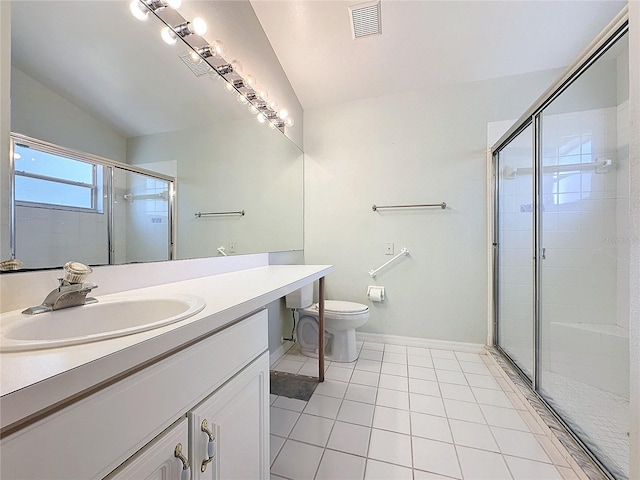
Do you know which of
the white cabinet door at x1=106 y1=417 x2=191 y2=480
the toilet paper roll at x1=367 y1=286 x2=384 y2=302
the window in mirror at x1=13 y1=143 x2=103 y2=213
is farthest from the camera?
the toilet paper roll at x1=367 y1=286 x2=384 y2=302

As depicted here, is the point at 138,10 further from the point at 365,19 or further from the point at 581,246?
the point at 581,246

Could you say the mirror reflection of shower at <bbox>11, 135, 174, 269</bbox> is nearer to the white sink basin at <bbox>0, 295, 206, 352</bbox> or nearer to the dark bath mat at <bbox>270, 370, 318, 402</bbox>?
the white sink basin at <bbox>0, 295, 206, 352</bbox>

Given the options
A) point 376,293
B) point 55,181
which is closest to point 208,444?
point 55,181

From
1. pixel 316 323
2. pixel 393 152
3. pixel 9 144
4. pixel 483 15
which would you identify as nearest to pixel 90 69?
pixel 9 144

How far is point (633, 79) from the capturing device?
78 cm

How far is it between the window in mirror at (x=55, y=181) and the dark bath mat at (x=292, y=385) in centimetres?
145

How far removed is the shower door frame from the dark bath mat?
1332 mm

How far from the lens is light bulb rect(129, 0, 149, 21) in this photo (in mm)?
1022

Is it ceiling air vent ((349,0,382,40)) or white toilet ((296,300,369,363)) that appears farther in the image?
white toilet ((296,300,369,363))

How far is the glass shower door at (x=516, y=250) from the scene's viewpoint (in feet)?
6.03

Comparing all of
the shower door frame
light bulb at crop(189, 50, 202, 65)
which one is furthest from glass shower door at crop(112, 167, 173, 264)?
the shower door frame

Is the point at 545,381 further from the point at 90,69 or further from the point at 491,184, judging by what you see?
the point at 90,69

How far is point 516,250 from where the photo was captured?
79.2 inches

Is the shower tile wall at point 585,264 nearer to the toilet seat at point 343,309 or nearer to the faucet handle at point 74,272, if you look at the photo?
the toilet seat at point 343,309
